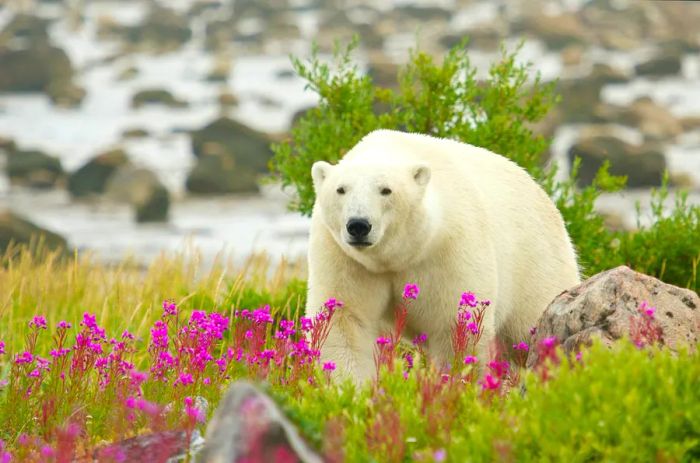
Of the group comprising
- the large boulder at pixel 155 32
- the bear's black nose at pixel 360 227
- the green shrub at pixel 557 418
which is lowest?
the green shrub at pixel 557 418

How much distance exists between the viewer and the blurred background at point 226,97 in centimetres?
2564

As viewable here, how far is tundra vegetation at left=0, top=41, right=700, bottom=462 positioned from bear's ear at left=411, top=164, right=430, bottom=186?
2.11 ft

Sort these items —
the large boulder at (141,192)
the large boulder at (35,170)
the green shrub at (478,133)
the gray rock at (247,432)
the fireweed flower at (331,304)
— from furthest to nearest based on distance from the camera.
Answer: the large boulder at (35,170), the large boulder at (141,192), the green shrub at (478,133), the fireweed flower at (331,304), the gray rock at (247,432)

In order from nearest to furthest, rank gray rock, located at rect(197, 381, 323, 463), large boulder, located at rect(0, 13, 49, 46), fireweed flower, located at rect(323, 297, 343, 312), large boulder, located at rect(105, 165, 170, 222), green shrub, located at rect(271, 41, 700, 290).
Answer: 1. gray rock, located at rect(197, 381, 323, 463)
2. fireweed flower, located at rect(323, 297, 343, 312)
3. green shrub, located at rect(271, 41, 700, 290)
4. large boulder, located at rect(105, 165, 170, 222)
5. large boulder, located at rect(0, 13, 49, 46)

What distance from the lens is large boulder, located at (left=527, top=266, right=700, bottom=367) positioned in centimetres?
504

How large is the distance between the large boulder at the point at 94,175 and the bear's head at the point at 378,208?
A: 23636 millimetres

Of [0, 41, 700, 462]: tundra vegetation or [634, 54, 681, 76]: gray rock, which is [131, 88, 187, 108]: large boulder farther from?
[0, 41, 700, 462]: tundra vegetation

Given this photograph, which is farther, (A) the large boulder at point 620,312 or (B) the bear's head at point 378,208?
(B) the bear's head at point 378,208

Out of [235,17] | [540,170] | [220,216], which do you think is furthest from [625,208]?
[235,17]

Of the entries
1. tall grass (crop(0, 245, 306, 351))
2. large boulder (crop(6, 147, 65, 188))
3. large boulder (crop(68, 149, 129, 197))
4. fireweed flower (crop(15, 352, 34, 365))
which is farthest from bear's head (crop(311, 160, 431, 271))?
large boulder (crop(6, 147, 65, 188))

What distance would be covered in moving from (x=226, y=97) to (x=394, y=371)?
1332 inches

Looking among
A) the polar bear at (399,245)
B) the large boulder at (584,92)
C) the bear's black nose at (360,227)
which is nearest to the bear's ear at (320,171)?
the polar bear at (399,245)

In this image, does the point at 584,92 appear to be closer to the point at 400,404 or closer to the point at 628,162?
the point at 628,162

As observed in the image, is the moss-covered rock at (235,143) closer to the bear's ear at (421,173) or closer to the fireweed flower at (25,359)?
A: the bear's ear at (421,173)
